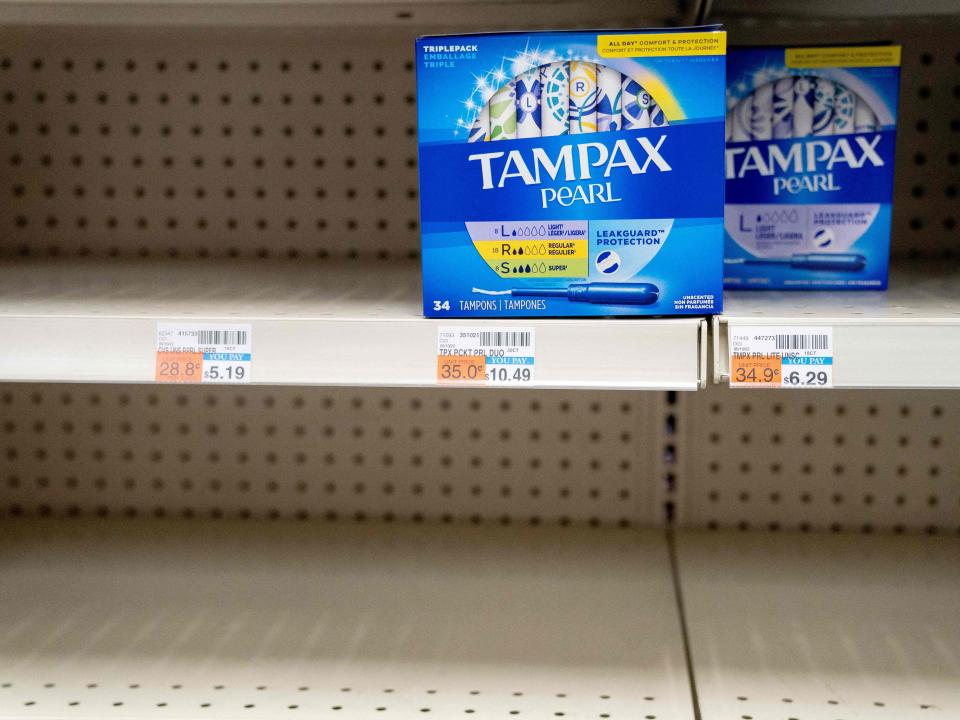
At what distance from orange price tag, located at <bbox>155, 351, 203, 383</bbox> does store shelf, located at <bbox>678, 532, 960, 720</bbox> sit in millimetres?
715

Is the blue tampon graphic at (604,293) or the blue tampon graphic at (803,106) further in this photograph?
the blue tampon graphic at (803,106)

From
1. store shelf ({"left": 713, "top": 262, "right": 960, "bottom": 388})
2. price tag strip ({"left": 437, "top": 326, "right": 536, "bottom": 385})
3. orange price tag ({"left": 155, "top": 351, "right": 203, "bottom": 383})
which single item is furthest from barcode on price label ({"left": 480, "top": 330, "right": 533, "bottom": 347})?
orange price tag ({"left": 155, "top": 351, "right": 203, "bottom": 383})

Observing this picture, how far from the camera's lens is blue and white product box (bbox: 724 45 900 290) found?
1117mm

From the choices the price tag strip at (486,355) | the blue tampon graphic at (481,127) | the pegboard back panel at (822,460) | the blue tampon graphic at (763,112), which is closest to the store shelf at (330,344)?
the price tag strip at (486,355)

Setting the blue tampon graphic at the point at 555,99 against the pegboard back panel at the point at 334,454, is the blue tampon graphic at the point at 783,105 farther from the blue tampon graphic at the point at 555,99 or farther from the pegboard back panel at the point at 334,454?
the pegboard back panel at the point at 334,454

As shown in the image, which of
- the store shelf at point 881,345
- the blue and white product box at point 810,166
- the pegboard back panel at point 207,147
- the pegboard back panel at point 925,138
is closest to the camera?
the store shelf at point 881,345

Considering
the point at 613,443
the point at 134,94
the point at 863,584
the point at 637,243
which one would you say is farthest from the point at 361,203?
the point at 863,584

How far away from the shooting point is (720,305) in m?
0.96

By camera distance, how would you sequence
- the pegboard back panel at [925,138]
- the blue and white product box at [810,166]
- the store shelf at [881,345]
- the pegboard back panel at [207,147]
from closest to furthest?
the store shelf at [881,345], the blue and white product box at [810,166], the pegboard back panel at [925,138], the pegboard back panel at [207,147]

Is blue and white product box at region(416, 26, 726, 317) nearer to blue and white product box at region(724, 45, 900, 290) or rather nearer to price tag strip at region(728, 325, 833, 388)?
price tag strip at region(728, 325, 833, 388)

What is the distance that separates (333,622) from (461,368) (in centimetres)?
53

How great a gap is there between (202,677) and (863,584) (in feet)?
3.17

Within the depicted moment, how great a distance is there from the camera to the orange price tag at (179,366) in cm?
98

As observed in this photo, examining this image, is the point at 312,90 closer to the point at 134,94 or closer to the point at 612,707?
the point at 134,94
